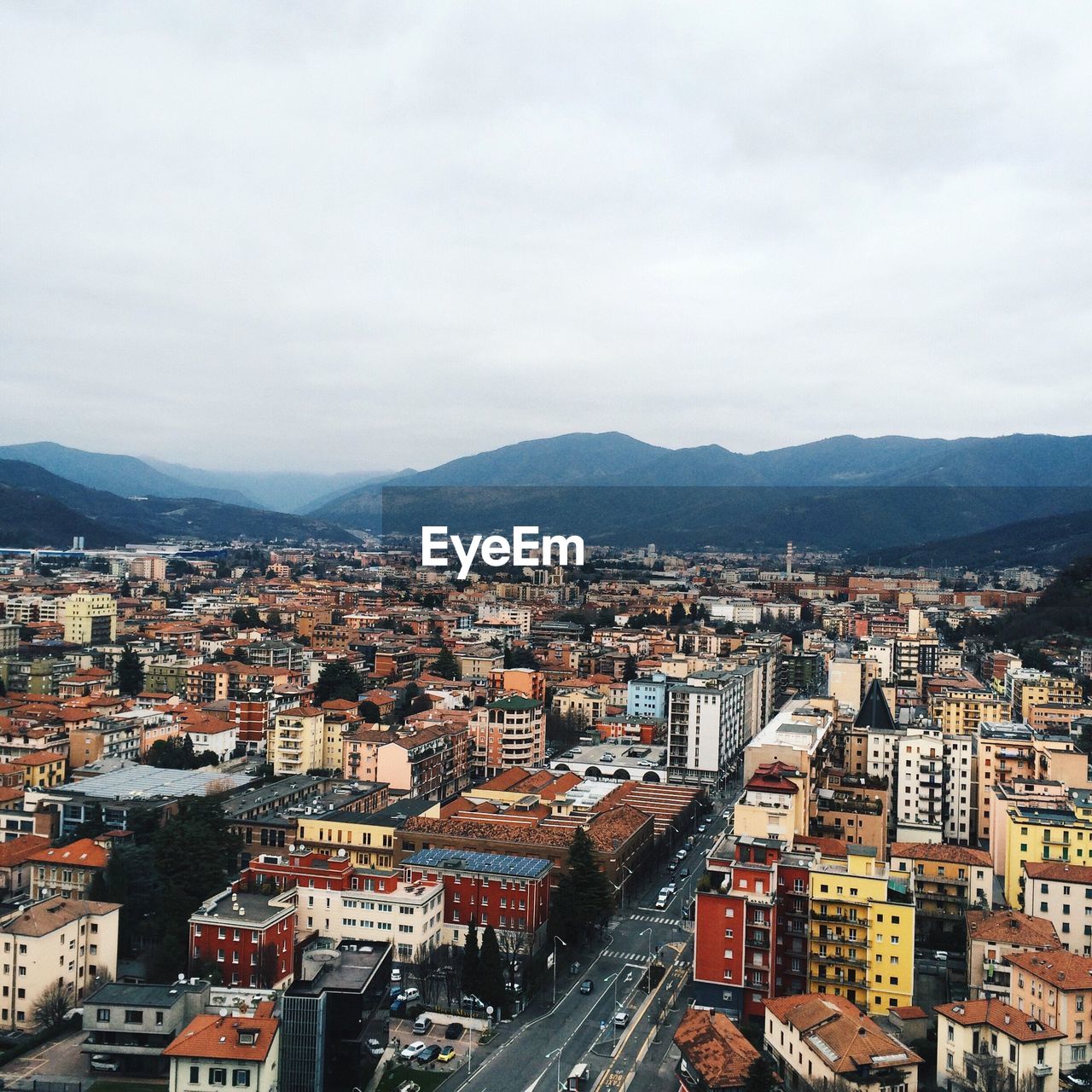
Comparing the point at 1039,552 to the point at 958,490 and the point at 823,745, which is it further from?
the point at 823,745

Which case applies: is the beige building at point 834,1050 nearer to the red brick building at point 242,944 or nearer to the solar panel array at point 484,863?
the solar panel array at point 484,863

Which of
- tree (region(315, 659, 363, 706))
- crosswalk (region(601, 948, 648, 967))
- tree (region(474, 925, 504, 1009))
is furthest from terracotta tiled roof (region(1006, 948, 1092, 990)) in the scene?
tree (region(315, 659, 363, 706))

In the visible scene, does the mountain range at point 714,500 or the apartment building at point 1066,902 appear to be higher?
the mountain range at point 714,500

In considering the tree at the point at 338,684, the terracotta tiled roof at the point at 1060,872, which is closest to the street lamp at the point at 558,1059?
the terracotta tiled roof at the point at 1060,872

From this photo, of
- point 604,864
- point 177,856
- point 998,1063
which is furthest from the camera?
point 604,864

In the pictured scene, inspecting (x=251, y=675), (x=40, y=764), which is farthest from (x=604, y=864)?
(x=251, y=675)
